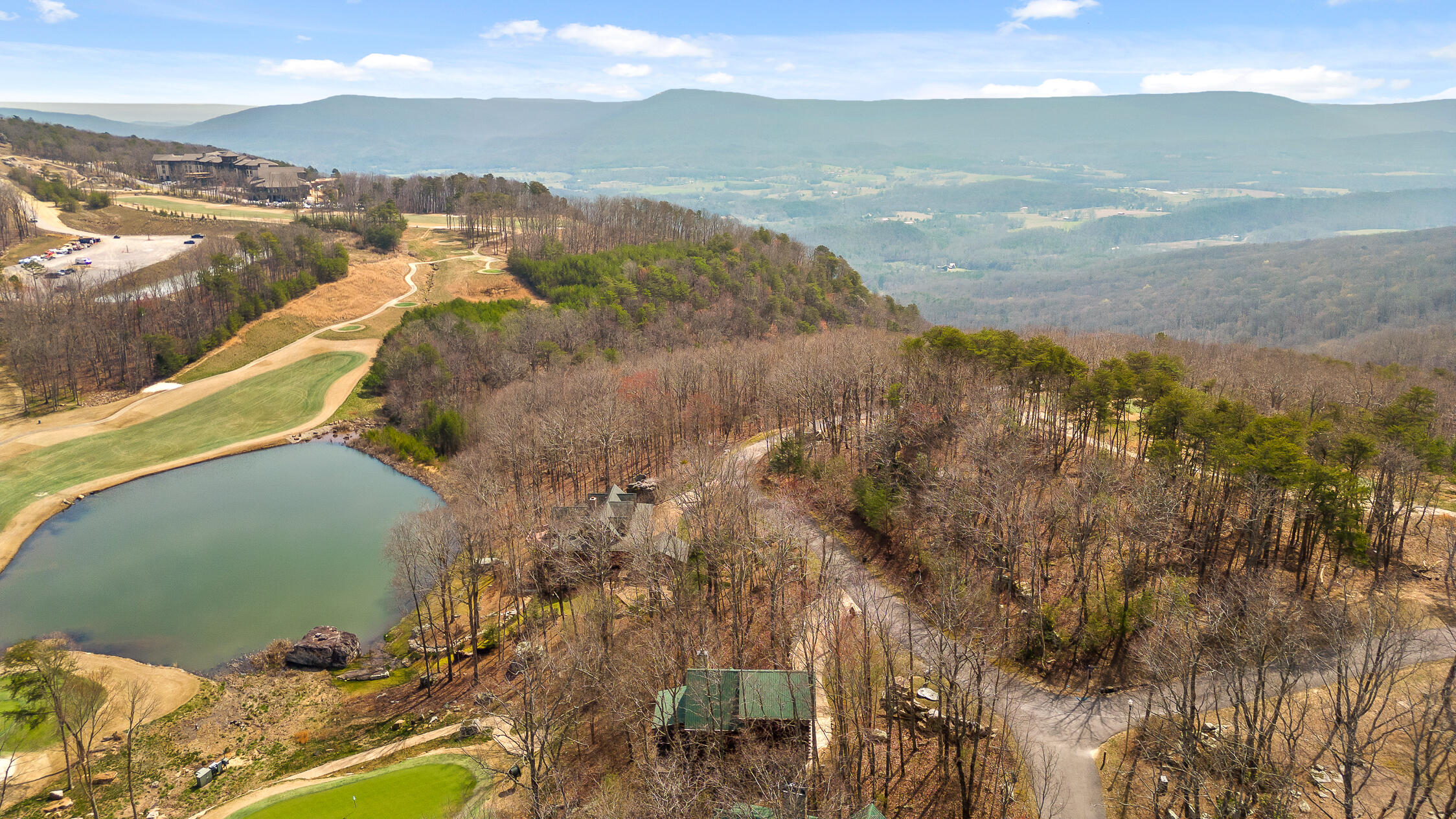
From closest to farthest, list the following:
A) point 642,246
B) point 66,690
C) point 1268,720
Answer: point 1268,720, point 66,690, point 642,246

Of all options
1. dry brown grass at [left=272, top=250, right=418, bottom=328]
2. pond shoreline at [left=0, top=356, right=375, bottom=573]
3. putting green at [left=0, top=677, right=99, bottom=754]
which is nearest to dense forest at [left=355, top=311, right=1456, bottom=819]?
putting green at [left=0, top=677, right=99, bottom=754]

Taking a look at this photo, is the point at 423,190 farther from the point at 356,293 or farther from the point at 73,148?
the point at 73,148

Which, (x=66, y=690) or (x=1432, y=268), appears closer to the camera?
(x=66, y=690)

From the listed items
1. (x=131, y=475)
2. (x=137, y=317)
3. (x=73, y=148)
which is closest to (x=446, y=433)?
(x=131, y=475)

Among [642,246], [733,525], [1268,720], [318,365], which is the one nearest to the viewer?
[1268,720]

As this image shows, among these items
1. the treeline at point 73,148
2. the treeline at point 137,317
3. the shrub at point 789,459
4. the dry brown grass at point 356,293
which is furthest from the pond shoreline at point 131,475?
the treeline at point 73,148

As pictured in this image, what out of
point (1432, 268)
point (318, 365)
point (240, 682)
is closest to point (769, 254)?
point (318, 365)

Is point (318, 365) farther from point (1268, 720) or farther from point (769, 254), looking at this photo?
point (1268, 720)

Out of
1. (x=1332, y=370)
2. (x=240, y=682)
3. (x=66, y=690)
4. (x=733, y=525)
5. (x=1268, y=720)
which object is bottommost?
(x=240, y=682)
